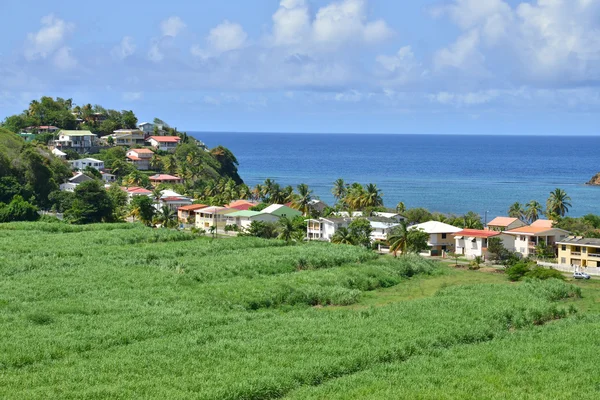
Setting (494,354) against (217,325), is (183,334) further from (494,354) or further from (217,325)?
(494,354)

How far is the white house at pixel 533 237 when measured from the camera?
226 ft

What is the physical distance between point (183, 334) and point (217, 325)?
269 cm

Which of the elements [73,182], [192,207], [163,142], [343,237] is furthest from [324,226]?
[163,142]

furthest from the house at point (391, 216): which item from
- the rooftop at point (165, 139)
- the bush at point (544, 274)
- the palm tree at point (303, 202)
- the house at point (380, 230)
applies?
the rooftop at point (165, 139)

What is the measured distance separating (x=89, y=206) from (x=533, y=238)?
48.4m

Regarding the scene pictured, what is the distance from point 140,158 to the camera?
135 m

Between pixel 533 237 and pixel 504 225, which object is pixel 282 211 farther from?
pixel 533 237

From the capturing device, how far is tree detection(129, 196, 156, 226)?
86.9 metres

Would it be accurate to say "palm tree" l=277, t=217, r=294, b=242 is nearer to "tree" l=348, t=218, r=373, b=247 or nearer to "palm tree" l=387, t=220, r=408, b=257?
"tree" l=348, t=218, r=373, b=247

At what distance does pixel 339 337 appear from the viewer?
3688 centimetres

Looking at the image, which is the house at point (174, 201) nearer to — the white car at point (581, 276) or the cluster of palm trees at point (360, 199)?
the cluster of palm trees at point (360, 199)

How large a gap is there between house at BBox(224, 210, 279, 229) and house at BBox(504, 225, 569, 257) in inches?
1119

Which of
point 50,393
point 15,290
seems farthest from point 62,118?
point 50,393

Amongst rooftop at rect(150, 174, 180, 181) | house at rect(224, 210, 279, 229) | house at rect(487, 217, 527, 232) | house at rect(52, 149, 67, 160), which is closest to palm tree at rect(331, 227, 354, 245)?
house at rect(224, 210, 279, 229)
